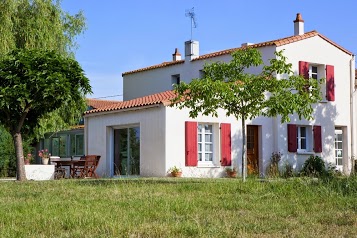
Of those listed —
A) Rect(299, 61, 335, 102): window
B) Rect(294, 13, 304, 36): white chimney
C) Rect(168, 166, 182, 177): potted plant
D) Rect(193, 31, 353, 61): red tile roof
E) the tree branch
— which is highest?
Rect(294, 13, 304, 36): white chimney

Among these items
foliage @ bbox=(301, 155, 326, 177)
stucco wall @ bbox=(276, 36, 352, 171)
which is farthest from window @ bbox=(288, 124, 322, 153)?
foliage @ bbox=(301, 155, 326, 177)

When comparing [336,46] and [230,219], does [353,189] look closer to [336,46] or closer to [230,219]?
[230,219]

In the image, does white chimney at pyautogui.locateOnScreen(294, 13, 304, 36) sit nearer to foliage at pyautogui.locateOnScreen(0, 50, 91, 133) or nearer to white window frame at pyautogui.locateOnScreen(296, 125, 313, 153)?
white window frame at pyautogui.locateOnScreen(296, 125, 313, 153)

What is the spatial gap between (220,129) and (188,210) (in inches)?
537

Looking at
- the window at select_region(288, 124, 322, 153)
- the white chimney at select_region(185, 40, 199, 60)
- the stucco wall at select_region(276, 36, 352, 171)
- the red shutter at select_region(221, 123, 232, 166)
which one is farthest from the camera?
the white chimney at select_region(185, 40, 199, 60)

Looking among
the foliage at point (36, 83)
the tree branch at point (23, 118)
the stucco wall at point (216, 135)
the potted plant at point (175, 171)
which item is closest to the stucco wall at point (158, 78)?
the stucco wall at point (216, 135)

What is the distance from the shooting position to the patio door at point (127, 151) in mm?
23844

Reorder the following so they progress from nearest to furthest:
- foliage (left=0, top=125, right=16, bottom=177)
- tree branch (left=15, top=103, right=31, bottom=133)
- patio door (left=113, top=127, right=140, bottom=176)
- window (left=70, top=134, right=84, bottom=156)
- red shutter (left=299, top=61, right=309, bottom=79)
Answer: tree branch (left=15, top=103, right=31, bottom=133) < patio door (left=113, top=127, right=140, bottom=176) < red shutter (left=299, top=61, right=309, bottom=79) < foliage (left=0, top=125, right=16, bottom=177) < window (left=70, top=134, right=84, bottom=156)

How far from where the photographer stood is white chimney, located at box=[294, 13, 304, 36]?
26984mm

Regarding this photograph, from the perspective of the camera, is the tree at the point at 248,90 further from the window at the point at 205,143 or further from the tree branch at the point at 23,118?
the window at the point at 205,143

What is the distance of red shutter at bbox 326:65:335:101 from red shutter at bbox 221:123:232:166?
552 cm

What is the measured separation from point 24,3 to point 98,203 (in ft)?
55.1

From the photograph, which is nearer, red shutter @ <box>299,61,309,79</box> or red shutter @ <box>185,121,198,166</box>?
red shutter @ <box>185,121,198,166</box>

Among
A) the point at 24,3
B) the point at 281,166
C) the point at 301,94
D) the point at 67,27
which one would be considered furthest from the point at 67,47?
the point at 301,94
